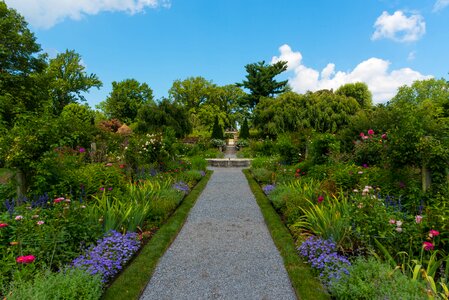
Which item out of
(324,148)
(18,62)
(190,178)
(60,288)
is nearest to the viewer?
(60,288)

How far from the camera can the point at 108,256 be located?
317 cm

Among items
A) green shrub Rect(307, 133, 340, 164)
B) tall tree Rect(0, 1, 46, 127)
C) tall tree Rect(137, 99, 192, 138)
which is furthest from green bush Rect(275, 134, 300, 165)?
tall tree Rect(0, 1, 46, 127)

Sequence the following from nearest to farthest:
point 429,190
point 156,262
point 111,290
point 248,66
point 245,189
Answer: point 111,290
point 156,262
point 429,190
point 245,189
point 248,66

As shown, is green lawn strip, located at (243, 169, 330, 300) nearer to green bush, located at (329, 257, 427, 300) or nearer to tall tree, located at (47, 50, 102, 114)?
green bush, located at (329, 257, 427, 300)

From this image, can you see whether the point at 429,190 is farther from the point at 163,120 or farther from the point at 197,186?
the point at 163,120

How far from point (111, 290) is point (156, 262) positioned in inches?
29.5

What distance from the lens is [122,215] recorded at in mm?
4113

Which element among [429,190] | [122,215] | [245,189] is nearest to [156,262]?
[122,215]

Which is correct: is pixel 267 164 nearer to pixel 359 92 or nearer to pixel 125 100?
pixel 359 92

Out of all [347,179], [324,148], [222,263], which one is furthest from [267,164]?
[222,263]

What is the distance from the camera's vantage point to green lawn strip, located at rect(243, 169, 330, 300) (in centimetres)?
277

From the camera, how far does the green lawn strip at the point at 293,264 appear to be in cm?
277

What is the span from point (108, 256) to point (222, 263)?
1.44m

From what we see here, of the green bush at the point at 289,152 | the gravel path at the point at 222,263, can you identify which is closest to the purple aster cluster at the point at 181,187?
the gravel path at the point at 222,263
